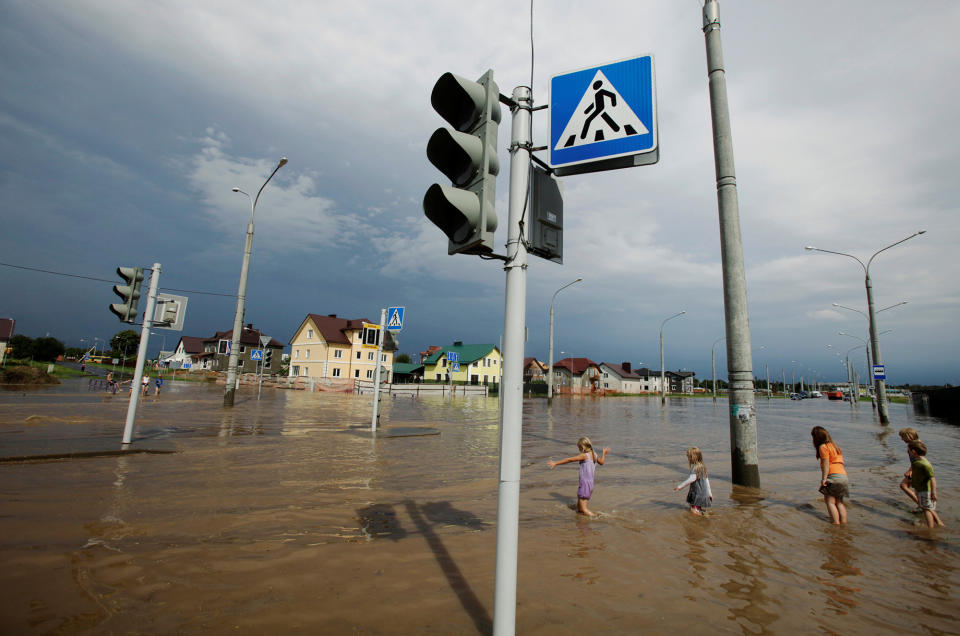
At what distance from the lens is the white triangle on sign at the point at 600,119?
3.11 metres

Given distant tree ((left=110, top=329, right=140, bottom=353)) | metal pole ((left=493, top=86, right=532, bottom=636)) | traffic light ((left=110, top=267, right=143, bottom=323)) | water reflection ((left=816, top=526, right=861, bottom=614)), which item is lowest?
water reflection ((left=816, top=526, right=861, bottom=614))

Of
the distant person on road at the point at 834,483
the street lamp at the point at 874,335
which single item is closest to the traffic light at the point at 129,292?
the distant person on road at the point at 834,483

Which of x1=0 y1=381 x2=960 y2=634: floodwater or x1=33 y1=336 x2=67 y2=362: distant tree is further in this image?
x1=33 y1=336 x2=67 y2=362: distant tree

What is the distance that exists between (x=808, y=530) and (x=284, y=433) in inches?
492

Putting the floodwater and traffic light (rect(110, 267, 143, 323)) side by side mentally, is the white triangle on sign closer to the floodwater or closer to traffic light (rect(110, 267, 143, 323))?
the floodwater

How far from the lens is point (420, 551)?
483cm

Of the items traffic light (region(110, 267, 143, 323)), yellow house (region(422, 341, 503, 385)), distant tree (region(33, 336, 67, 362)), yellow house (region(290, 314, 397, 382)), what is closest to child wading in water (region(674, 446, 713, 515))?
traffic light (region(110, 267, 143, 323))

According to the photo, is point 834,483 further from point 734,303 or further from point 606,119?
point 606,119

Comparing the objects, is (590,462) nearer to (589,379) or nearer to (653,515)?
(653,515)

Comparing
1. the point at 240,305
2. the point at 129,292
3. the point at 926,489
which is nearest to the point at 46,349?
the point at 240,305

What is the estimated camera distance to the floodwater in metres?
3.48

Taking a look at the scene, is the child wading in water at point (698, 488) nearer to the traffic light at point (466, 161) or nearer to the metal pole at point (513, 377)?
the metal pole at point (513, 377)

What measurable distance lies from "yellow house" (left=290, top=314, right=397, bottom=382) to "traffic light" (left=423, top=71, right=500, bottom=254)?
56331 millimetres

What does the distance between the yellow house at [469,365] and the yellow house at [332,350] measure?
12639 millimetres
